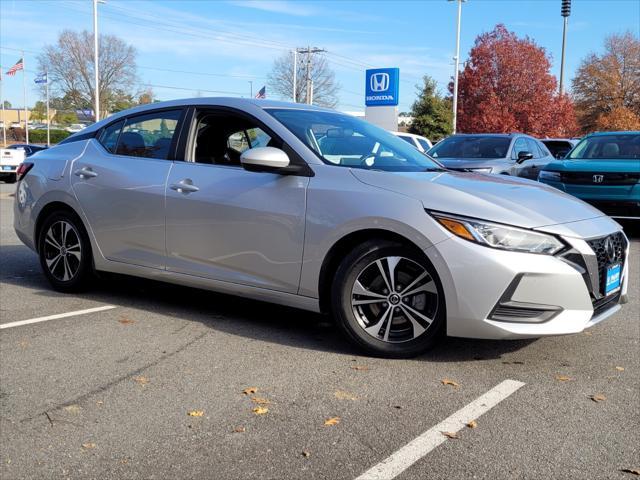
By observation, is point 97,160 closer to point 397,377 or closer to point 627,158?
point 397,377

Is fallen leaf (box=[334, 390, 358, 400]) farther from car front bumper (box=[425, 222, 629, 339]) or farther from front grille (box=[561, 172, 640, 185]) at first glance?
front grille (box=[561, 172, 640, 185])

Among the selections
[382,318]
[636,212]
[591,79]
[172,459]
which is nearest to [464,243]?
[382,318]

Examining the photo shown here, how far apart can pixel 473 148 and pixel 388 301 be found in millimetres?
8911

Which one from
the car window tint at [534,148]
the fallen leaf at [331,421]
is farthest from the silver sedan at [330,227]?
the car window tint at [534,148]

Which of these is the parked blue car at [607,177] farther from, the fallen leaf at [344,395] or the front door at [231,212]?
the fallen leaf at [344,395]

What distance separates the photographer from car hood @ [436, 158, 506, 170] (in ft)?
37.6

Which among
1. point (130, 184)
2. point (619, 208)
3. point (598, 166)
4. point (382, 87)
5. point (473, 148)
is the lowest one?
point (619, 208)

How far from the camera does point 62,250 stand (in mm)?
6012

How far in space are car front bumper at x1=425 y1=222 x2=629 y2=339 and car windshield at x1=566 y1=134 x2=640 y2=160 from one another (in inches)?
296

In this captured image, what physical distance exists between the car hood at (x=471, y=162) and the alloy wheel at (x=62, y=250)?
687 cm

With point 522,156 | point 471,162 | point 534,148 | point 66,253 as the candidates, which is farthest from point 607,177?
point 66,253

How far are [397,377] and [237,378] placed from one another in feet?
3.03

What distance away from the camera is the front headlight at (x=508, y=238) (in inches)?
156

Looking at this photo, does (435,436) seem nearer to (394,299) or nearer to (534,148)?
(394,299)
